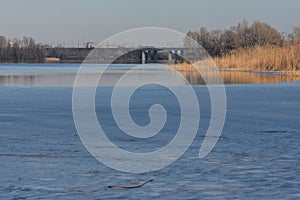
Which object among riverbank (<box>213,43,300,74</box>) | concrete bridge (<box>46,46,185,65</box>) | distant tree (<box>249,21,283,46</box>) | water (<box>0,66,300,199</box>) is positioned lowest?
water (<box>0,66,300,199</box>)

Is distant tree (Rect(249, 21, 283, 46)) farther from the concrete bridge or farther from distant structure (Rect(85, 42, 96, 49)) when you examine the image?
distant structure (Rect(85, 42, 96, 49))

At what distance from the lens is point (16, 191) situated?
3.64 m

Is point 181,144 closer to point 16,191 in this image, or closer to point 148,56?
point 16,191

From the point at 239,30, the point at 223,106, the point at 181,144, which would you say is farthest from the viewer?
Answer: the point at 239,30

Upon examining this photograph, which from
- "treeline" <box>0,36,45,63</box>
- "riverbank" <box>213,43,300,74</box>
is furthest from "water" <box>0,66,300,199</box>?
"treeline" <box>0,36,45,63</box>

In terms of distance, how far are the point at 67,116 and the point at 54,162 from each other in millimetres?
3835

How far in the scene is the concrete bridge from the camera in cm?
7728

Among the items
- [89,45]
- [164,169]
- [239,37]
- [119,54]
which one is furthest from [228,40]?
[164,169]

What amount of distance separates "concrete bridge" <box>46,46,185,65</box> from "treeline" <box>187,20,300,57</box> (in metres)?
4.86

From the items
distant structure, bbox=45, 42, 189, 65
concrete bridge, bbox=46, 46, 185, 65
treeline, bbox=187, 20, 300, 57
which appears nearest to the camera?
treeline, bbox=187, 20, 300, 57

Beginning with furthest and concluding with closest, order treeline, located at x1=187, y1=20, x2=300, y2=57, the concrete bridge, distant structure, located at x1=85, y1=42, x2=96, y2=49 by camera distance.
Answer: distant structure, located at x1=85, y1=42, x2=96, y2=49 → the concrete bridge → treeline, located at x1=187, y1=20, x2=300, y2=57

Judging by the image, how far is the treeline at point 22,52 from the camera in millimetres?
79875

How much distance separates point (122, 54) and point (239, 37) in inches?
960

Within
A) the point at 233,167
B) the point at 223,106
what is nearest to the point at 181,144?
the point at 233,167
